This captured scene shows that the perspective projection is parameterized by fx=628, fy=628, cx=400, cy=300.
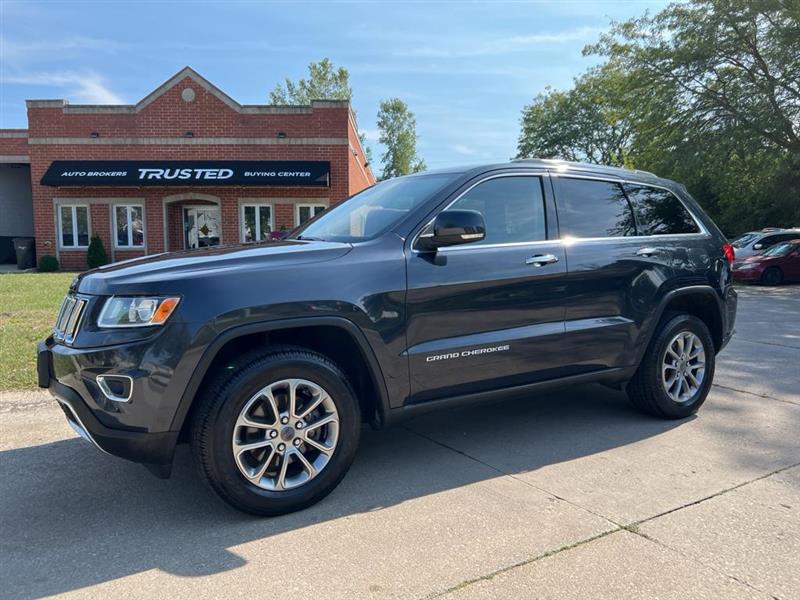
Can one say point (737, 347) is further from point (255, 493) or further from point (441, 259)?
point (255, 493)

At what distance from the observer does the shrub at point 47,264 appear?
2158cm

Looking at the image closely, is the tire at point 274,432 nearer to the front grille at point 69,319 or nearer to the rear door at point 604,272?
the front grille at point 69,319

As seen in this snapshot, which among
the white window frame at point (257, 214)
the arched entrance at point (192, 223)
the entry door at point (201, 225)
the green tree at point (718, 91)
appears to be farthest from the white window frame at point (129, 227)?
the green tree at point (718, 91)

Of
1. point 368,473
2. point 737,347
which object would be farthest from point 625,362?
point 737,347

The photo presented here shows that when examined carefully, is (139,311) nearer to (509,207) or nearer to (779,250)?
(509,207)

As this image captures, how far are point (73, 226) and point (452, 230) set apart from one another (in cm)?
2223

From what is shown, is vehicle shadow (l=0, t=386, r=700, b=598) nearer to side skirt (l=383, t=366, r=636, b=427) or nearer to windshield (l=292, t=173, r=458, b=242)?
side skirt (l=383, t=366, r=636, b=427)

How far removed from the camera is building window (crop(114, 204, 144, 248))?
22109 millimetres

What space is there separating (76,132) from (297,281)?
21696 millimetres

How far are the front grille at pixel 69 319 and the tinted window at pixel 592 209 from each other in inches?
118

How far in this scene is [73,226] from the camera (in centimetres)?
2223

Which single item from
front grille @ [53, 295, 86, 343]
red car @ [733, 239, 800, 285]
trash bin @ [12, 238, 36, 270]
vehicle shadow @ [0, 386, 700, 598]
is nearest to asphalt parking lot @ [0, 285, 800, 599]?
vehicle shadow @ [0, 386, 700, 598]

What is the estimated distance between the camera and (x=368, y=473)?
3.86 metres

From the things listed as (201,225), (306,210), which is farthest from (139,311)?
(201,225)
